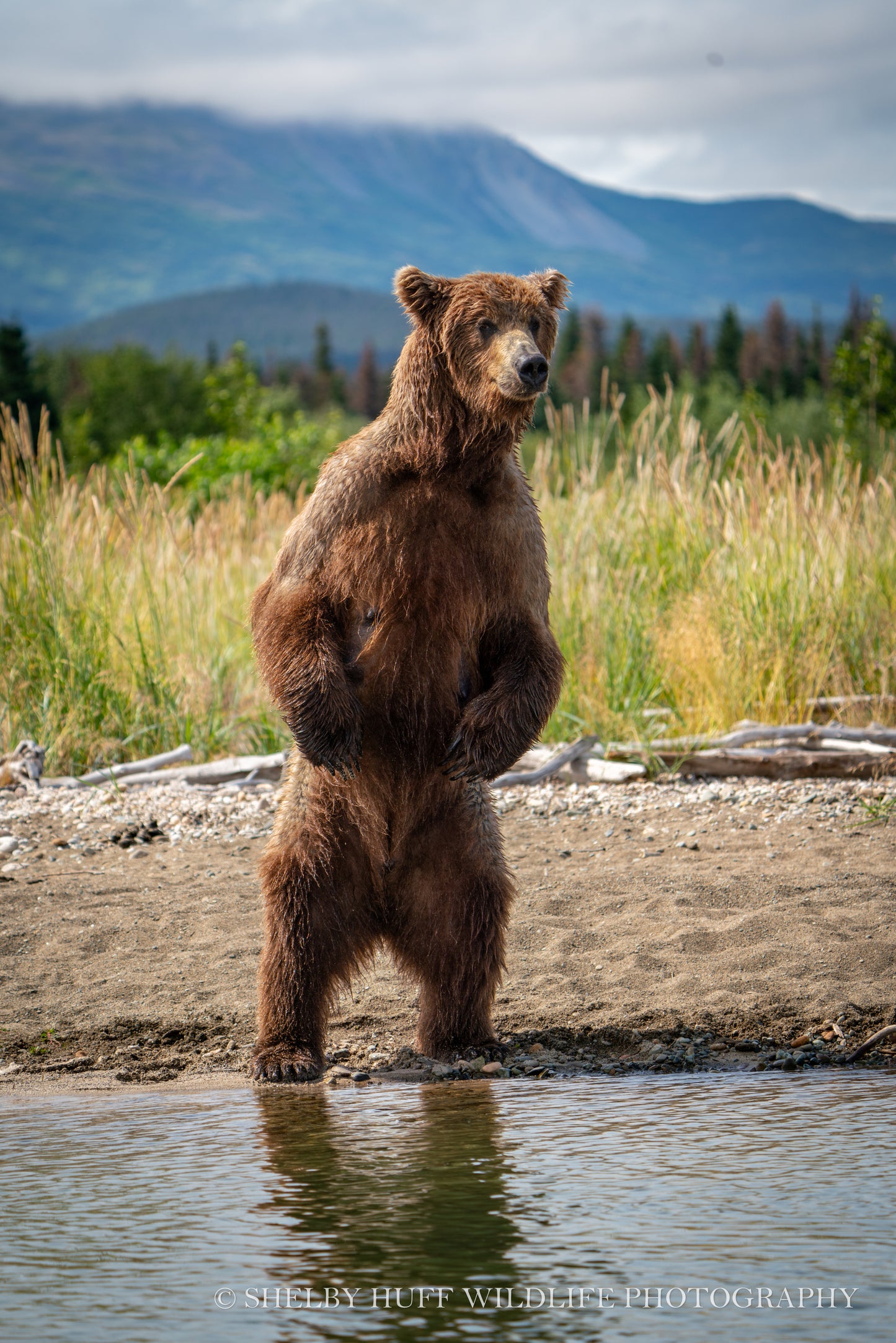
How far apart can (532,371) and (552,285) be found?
58 cm

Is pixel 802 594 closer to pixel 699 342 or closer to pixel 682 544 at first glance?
pixel 682 544

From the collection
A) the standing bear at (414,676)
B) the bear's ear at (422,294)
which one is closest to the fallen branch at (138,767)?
the standing bear at (414,676)

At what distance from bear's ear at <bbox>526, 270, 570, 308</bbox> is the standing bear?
0.08 metres

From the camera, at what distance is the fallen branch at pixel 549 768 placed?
283 inches

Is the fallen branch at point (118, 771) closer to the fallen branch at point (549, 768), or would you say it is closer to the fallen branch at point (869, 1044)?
the fallen branch at point (549, 768)

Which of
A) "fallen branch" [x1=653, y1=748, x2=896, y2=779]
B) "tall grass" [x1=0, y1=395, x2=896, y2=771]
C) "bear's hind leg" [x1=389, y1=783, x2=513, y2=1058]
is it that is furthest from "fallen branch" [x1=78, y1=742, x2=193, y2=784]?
"bear's hind leg" [x1=389, y1=783, x2=513, y2=1058]

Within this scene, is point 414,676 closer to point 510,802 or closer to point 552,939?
point 552,939

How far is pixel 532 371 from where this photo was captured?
143 inches

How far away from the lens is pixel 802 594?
8.25 m

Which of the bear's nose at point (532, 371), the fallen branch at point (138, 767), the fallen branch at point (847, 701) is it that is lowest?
the fallen branch at point (138, 767)

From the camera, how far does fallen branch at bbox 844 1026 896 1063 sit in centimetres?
396

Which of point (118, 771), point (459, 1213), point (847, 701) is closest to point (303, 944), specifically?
point (459, 1213)

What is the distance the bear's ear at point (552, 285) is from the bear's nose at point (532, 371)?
18.2 inches

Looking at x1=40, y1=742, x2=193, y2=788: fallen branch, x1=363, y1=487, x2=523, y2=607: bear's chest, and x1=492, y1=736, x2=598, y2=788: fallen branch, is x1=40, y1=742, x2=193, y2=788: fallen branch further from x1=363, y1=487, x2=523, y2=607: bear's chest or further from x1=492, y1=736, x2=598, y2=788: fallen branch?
x1=363, y1=487, x2=523, y2=607: bear's chest
